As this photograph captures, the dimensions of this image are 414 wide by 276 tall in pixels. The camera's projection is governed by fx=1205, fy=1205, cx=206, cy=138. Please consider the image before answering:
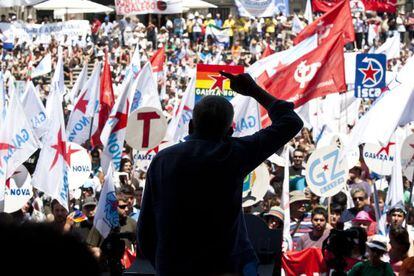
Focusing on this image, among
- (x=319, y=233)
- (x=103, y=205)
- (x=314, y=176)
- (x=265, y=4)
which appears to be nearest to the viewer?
(x=103, y=205)

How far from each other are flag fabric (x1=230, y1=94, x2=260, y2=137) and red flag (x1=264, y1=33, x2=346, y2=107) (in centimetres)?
55

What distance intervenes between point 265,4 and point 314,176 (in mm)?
26374

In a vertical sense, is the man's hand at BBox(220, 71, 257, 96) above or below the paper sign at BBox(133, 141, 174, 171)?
above

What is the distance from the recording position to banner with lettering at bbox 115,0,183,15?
34.5 metres

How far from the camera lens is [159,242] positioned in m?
3.64

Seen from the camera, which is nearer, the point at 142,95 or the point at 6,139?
the point at 6,139

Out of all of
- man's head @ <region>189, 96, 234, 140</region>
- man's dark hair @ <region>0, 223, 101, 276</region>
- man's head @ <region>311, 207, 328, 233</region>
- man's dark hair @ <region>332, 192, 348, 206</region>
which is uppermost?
man's dark hair @ <region>0, 223, 101, 276</region>

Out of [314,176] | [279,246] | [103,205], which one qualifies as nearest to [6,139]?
[314,176]

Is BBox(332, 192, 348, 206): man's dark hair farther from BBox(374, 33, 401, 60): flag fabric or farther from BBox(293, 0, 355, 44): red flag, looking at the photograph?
BBox(374, 33, 401, 60): flag fabric

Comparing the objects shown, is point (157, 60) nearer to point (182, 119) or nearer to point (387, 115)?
point (182, 119)

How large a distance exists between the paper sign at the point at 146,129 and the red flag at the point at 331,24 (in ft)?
8.77

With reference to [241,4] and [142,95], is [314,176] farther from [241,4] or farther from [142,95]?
[241,4]

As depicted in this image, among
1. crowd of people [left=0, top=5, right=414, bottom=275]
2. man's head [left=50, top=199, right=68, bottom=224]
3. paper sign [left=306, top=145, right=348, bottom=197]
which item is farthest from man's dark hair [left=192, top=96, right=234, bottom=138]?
paper sign [left=306, top=145, right=348, bottom=197]

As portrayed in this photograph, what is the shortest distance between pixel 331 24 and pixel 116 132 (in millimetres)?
3058
